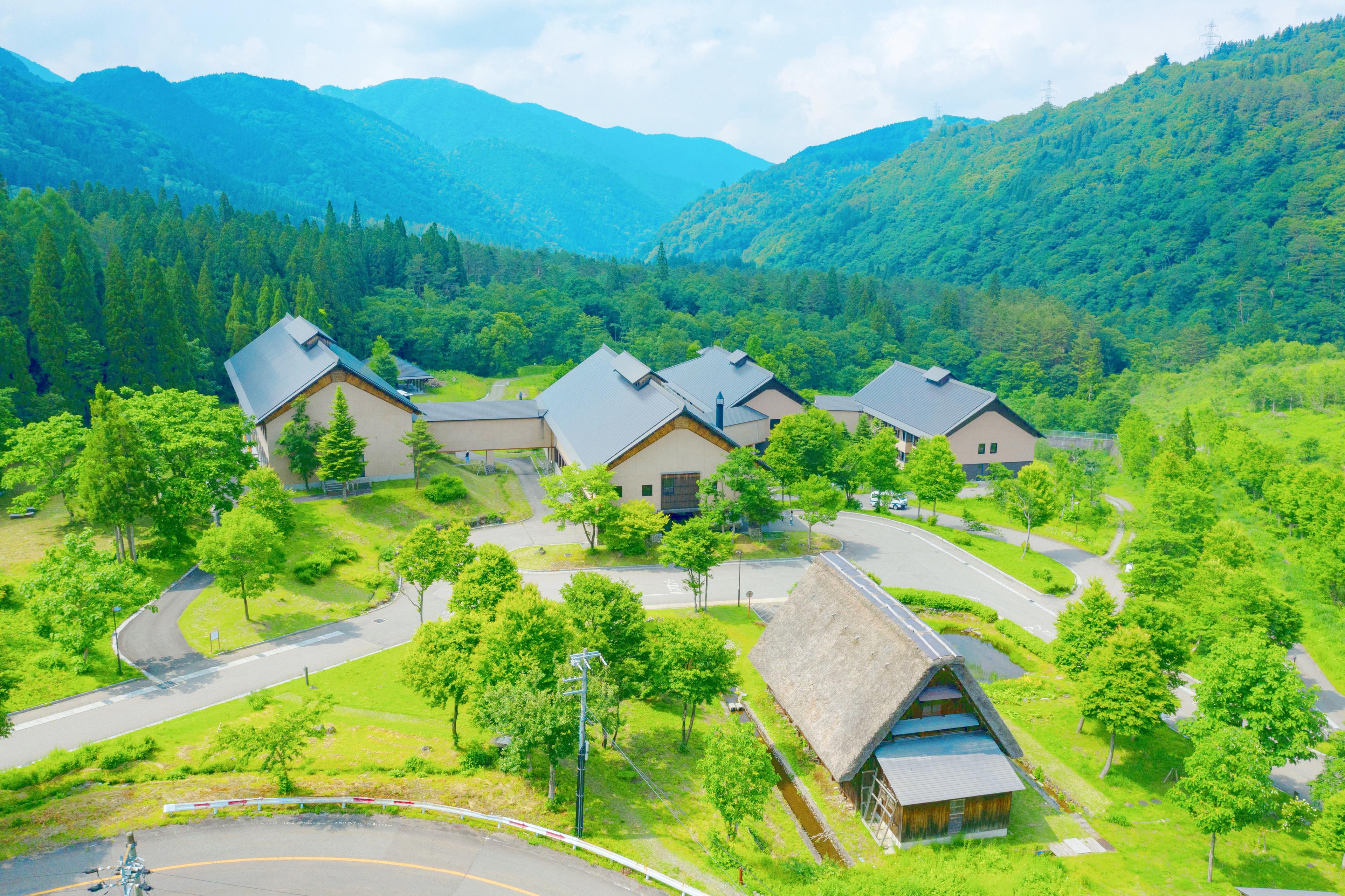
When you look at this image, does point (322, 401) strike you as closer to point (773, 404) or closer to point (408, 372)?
point (408, 372)

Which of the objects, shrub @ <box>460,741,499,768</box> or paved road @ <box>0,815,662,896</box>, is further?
shrub @ <box>460,741,499,768</box>

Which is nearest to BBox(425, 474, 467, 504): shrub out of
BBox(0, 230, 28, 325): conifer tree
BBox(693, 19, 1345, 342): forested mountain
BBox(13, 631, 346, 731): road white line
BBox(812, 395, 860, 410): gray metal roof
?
BBox(13, 631, 346, 731): road white line

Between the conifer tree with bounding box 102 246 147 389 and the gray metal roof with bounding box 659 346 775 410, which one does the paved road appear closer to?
the conifer tree with bounding box 102 246 147 389

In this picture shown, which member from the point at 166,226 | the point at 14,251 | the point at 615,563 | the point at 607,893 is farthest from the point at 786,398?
the point at 166,226

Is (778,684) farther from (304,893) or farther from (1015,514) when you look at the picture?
(1015,514)

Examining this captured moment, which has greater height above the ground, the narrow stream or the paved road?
the paved road

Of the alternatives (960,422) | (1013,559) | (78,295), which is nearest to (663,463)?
(1013,559)
